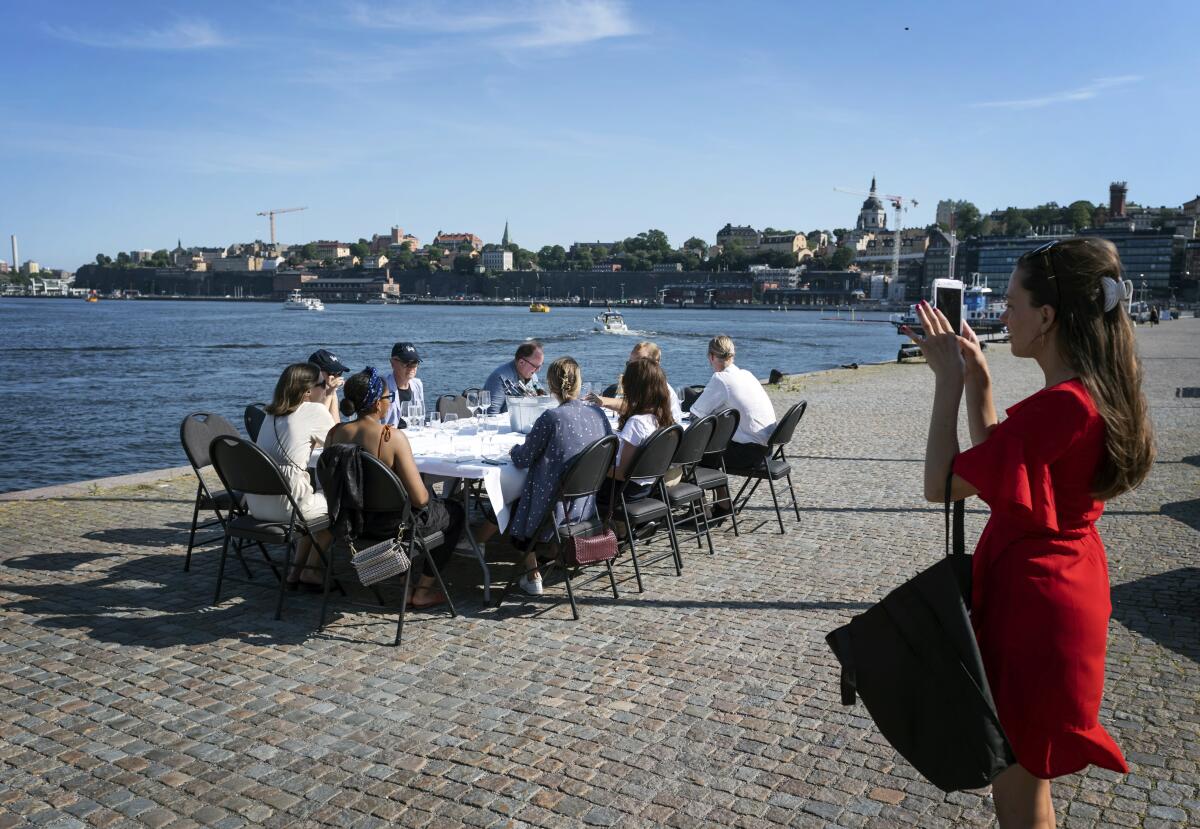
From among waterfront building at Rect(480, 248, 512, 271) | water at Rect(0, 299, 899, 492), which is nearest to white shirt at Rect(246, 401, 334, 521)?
water at Rect(0, 299, 899, 492)

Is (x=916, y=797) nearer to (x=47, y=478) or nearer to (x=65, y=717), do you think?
(x=65, y=717)

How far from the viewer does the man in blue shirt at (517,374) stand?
609 cm

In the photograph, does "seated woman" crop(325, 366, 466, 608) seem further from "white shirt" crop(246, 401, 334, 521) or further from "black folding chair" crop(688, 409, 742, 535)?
"black folding chair" crop(688, 409, 742, 535)

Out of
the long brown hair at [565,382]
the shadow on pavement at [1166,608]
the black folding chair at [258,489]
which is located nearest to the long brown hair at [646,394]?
the long brown hair at [565,382]

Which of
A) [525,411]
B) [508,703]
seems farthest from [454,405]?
[508,703]

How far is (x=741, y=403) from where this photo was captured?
5770 mm

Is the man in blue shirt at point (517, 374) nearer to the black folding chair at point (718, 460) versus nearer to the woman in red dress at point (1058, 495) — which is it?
the black folding chair at point (718, 460)

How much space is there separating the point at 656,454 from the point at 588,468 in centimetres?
58

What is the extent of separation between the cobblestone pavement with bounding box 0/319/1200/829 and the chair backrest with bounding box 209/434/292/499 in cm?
57

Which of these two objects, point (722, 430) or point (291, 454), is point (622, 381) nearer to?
point (722, 430)

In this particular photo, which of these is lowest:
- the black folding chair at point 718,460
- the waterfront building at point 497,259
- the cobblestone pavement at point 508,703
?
the cobblestone pavement at point 508,703

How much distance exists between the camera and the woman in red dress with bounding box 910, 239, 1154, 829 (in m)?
1.65

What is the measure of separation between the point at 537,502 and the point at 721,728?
4.73 feet

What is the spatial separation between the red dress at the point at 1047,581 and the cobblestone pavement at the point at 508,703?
927 millimetres
